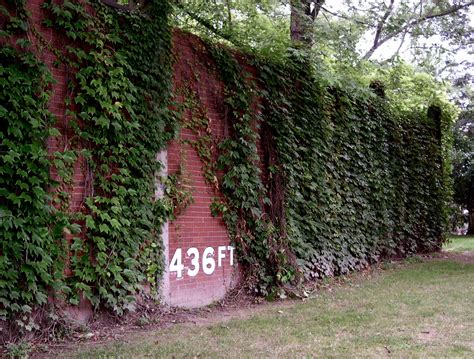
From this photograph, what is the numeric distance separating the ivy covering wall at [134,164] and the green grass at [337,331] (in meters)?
0.83

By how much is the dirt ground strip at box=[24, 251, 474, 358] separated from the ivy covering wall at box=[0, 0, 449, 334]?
8.3 inches

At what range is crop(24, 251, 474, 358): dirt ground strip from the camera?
464 cm

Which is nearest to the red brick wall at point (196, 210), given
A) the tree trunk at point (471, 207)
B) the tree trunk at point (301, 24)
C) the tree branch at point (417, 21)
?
the tree trunk at point (301, 24)

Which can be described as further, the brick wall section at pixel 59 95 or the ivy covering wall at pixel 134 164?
the brick wall section at pixel 59 95

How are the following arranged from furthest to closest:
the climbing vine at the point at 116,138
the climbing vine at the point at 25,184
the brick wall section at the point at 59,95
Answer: the climbing vine at the point at 116,138, the brick wall section at the point at 59,95, the climbing vine at the point at 25,184

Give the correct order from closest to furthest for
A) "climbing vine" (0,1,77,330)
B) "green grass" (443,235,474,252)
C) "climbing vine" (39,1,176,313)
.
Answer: "climbing vine" (0,1,77,330), "climbing vine" (39,1,176,313), "green grass" (443,235,474,252)

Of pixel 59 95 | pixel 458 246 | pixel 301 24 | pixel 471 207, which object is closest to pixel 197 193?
pixel 59 95

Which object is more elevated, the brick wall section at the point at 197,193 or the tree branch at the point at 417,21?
the tree branch at the point at 417,21

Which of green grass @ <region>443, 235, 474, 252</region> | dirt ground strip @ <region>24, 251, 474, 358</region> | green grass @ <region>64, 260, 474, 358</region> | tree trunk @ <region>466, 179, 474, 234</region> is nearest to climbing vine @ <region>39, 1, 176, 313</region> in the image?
dirt ground strip @ <region>24, 251, 474, 358</region>

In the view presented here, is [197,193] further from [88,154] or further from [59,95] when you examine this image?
[59,95]

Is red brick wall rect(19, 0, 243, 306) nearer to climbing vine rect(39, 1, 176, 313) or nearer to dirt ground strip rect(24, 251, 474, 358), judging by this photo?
dirt ground strip rect(24, 251, 474, 358)

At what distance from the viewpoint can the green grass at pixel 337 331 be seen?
4.32 metres

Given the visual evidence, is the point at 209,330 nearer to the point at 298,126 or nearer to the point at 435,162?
the point at 298,126

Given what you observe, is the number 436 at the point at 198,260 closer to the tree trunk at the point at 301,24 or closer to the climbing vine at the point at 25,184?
the climbing vine at the point at 25,184
